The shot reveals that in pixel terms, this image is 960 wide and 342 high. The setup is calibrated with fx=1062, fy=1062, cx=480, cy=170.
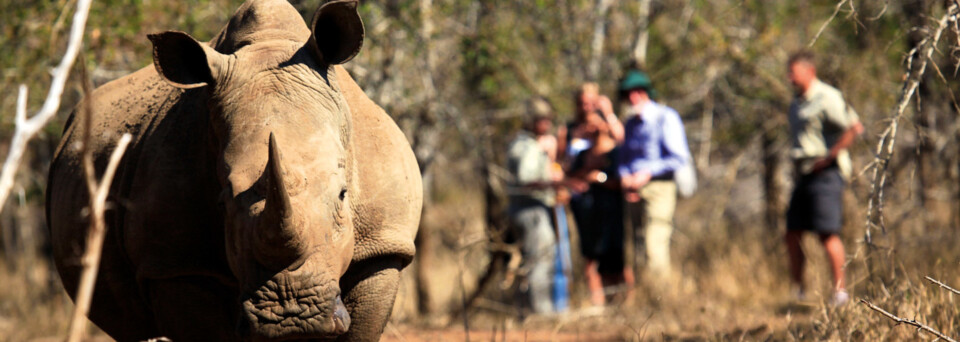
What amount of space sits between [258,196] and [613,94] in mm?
7640

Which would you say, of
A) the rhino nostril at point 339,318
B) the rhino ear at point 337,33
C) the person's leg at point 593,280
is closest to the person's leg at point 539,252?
the person's leg at point 593,280

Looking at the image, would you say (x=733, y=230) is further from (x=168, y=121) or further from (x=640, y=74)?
(x=168, y=121)

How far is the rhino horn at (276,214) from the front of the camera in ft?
9.82

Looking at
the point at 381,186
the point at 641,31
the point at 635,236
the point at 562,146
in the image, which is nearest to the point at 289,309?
the point at 381,186

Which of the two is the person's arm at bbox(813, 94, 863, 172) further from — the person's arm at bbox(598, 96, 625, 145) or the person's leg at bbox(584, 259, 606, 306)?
the person's leg at bbox(584, 259, 606, 306)

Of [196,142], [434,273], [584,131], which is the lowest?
[434,273]

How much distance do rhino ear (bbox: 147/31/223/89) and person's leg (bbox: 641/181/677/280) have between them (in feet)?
16.1

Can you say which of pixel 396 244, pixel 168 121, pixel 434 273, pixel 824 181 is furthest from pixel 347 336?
pixel 434 273

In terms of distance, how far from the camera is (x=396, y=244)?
155 inches

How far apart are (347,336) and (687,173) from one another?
4.53 meters

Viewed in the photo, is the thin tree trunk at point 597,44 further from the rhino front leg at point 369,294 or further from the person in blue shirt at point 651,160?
the rhino front leg at point 369,294

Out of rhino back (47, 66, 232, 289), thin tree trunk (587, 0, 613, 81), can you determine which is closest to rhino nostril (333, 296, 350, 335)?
rhino back (47, 66, 232, 289)

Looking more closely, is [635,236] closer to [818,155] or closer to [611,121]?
[611,121]

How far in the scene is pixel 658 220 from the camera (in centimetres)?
815
